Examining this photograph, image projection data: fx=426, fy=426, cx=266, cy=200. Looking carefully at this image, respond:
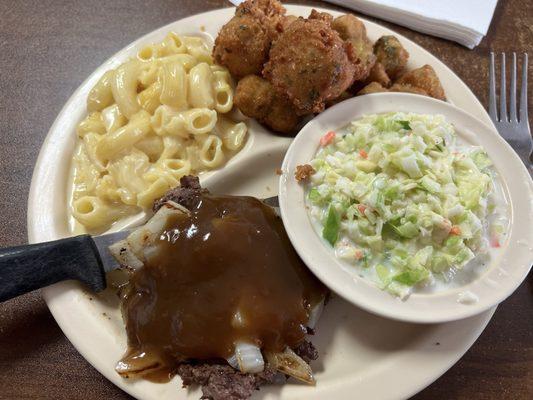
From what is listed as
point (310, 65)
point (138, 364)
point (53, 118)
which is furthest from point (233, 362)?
point (53, 118)

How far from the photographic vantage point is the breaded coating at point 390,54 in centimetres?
252

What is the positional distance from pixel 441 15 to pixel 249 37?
5.25ft

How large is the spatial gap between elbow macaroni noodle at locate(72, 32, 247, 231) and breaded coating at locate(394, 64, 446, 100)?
1.02 metres

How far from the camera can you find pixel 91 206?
219 centimetres

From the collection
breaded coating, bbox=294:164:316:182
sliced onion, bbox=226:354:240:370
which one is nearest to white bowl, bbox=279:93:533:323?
breaded coating, bbox=294:164:316:182

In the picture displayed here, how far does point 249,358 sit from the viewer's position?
1668 mm

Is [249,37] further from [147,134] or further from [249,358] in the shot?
[249,358]

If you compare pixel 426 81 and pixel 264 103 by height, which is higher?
pixel 264 103

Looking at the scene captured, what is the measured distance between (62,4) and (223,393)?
304cm

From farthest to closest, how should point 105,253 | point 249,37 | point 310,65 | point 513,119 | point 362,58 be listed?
1. point 513,119
2. point 362,58
3. point 249,37
4. point 310,65
5. point 105,253

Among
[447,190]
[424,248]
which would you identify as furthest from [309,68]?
[424,248]

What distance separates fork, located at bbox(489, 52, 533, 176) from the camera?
8.11 ft

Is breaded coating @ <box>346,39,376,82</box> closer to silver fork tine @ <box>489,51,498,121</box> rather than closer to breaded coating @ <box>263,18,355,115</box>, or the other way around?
breaded coating @ <box>263,18,355,115</box>

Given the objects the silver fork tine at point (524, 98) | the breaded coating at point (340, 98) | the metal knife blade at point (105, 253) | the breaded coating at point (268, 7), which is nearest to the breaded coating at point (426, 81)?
the breaded coating at point (340, 98)
